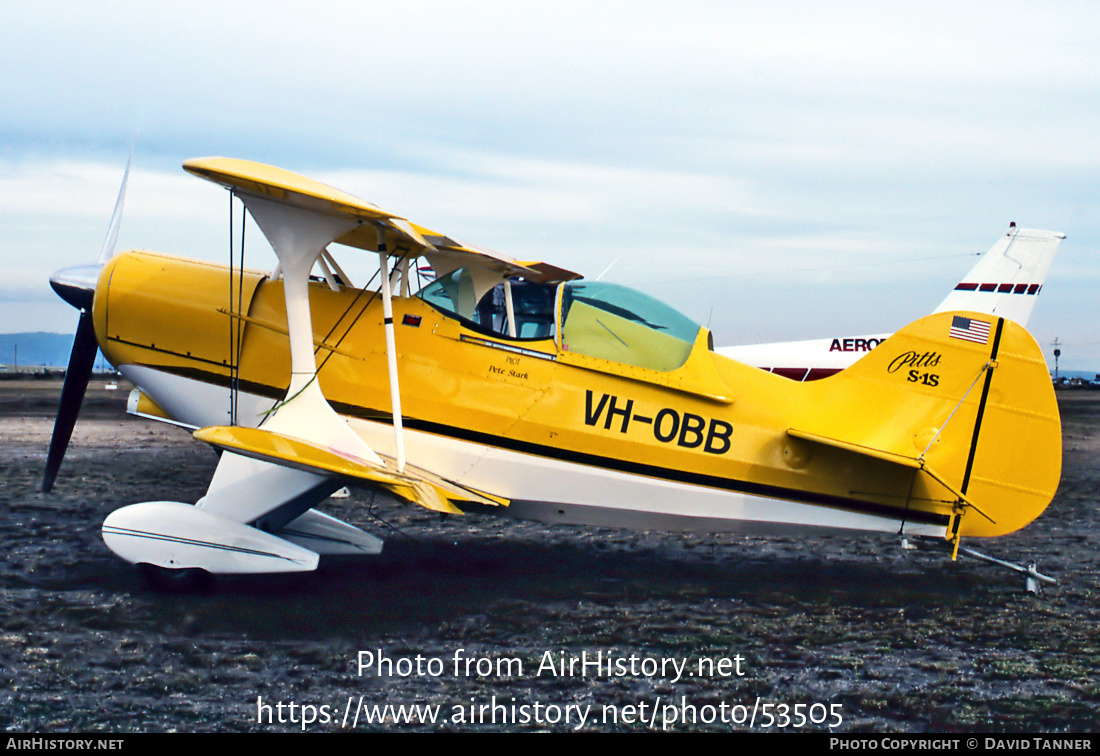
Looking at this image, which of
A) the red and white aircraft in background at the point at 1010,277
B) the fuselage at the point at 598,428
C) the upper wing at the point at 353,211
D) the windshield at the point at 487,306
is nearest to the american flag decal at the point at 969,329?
the fuselage at the point at 598,428

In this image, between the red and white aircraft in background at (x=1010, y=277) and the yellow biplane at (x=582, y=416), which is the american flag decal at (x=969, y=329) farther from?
the red and white aircraft in background at (x=1010, y=277)

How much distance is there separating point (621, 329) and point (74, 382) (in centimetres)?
510

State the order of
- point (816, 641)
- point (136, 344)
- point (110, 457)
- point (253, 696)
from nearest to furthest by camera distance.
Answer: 1. point (253, 696)
2. point (816, 641)
3. point (136, 344)
4. point (110, 457)

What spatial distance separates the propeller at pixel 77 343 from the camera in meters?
8.06

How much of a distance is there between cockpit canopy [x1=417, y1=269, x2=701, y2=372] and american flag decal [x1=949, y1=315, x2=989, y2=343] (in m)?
1.97

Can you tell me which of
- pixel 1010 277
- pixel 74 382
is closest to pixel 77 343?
pixel 74 382

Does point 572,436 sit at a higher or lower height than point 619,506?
higher

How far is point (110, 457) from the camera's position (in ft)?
49.6

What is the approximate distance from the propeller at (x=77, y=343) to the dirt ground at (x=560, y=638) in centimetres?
92

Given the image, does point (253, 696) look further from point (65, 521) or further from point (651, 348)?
point (65, 521)

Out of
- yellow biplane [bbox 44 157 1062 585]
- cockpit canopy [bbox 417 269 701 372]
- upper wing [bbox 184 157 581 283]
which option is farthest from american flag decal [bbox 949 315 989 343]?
upper wing [bbox 184 157 581 283]

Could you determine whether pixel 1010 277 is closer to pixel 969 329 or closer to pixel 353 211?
pixel 969 329
